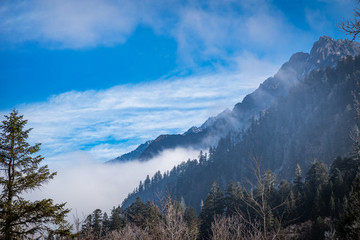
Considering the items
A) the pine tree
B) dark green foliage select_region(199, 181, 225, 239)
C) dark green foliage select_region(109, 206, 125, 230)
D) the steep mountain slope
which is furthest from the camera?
the steep mountain slope

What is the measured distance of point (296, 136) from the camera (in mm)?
112125

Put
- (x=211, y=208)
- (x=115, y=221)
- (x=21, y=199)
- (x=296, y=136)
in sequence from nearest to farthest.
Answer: (x=21, y=199), (x=115, y=221), (x=211, y=208), (x=296, y=136)

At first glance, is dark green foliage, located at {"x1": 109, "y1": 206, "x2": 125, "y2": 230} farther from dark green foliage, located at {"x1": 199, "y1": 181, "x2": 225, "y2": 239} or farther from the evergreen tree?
the evergreen tree

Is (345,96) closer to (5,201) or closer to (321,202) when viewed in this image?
(321,202)

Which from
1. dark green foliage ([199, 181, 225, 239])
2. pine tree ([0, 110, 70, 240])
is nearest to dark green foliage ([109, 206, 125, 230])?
dark green foliage ([199, 181, 225, 239])

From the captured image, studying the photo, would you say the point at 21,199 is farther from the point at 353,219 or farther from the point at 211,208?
the point at 211,208

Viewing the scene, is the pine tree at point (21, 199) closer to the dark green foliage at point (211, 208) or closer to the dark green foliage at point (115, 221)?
the dark green foliage at point (115, 221)

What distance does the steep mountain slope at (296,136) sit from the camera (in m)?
93.6

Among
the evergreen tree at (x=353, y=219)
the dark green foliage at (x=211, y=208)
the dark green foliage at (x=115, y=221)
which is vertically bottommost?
the dark green foliage at (x=211, y=208)

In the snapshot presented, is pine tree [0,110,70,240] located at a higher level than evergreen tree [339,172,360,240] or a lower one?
higher

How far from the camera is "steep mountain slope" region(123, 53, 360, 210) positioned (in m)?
93.6

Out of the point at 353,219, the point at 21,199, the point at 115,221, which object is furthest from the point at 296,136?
the point at 21,199

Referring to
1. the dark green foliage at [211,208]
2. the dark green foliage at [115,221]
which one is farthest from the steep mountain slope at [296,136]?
the dark green foliage at [115,221]

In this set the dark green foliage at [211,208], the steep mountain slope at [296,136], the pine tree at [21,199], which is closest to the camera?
the pine tree at [21,199]
